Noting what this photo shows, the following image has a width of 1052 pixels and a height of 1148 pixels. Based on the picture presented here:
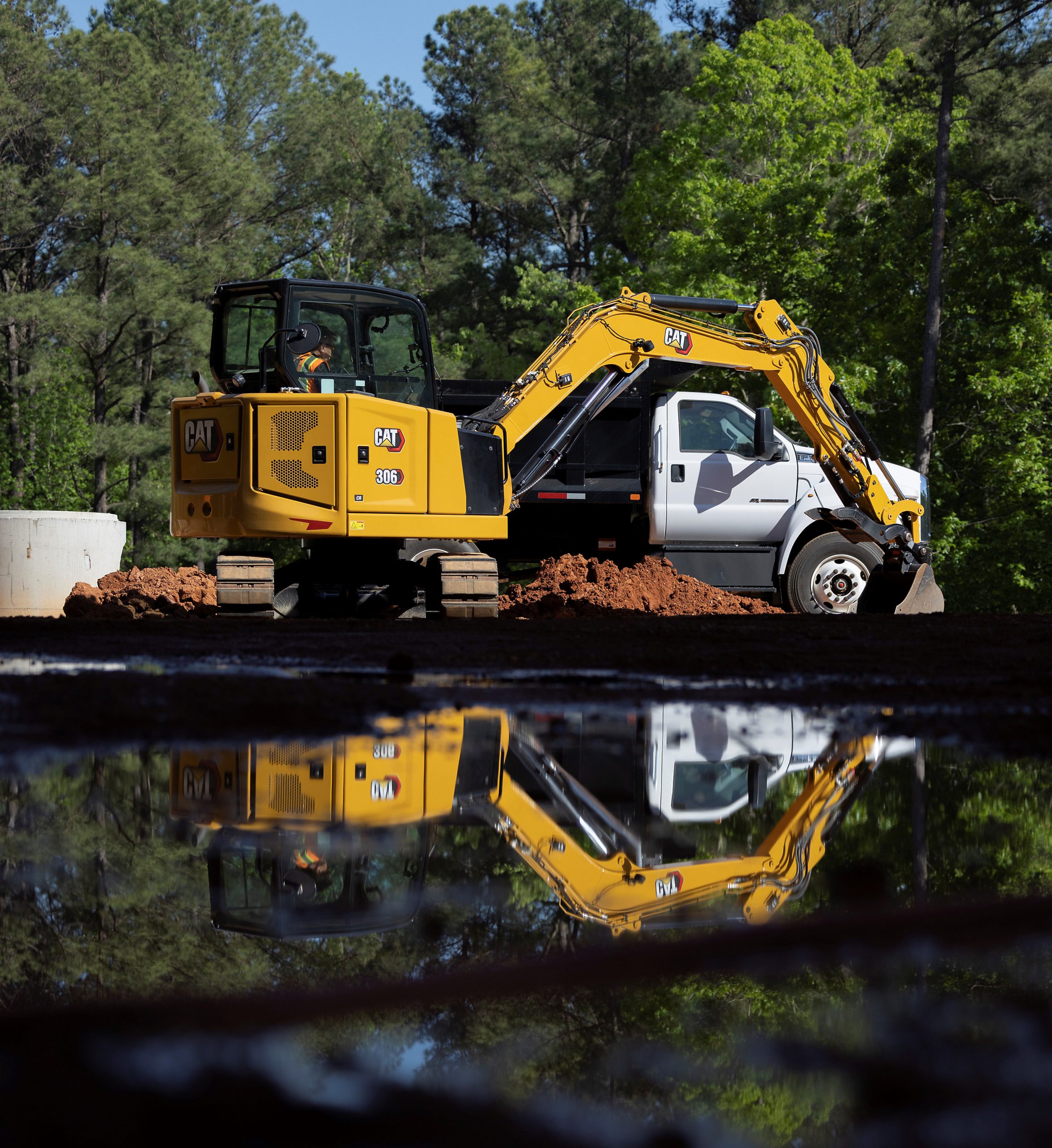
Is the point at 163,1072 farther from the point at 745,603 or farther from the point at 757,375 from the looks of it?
the point at 757,375

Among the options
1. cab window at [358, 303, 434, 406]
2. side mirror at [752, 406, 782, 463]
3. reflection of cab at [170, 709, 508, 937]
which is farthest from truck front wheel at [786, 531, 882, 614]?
reflection of cab at [170, 709, 508, 937]

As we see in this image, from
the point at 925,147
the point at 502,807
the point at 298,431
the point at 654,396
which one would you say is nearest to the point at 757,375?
the point at 925,147

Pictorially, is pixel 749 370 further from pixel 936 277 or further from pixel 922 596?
pixel 936 277

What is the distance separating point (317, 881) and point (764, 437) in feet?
46.5

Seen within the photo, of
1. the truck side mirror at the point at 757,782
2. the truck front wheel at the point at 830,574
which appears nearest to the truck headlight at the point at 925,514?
the truck front wheel at the point at 830,574

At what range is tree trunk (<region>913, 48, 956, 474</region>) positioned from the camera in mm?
29562

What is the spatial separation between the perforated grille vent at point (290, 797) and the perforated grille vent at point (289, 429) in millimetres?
8898

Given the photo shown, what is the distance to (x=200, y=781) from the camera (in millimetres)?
3691

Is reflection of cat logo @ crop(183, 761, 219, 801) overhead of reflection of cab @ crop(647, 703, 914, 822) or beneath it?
overhead

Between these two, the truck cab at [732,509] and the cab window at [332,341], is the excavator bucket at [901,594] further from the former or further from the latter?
the cab window at [332,341]

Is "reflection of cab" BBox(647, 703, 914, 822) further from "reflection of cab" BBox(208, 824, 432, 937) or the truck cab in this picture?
the truck cab

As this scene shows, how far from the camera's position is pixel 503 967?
2.03m

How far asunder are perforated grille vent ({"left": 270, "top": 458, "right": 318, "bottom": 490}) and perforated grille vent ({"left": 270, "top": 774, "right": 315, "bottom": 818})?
28.9 feet

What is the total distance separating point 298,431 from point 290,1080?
11.1 meters
